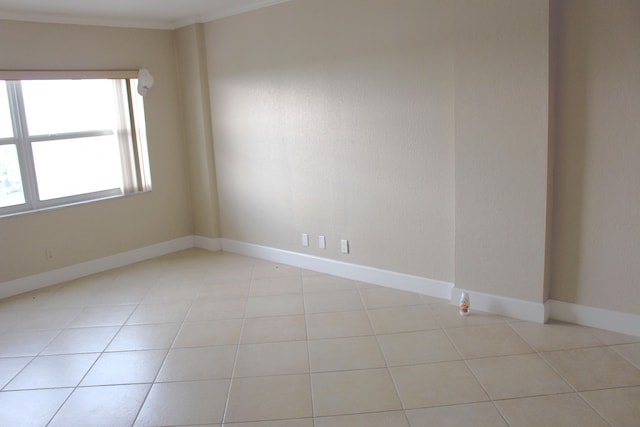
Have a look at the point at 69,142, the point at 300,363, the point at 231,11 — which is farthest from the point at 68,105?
the point at 300,363

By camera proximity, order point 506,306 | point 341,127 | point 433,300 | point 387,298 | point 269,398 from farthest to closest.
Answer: point 341,127
point 387,298
point 433,300
point 506,306
point 269,398

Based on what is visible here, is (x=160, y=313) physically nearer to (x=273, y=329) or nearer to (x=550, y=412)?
(x=273, y=329)

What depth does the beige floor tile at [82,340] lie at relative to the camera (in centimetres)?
341

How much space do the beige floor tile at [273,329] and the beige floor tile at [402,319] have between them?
513mm

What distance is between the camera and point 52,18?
448 centimetres

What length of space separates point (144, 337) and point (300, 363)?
3.89ft

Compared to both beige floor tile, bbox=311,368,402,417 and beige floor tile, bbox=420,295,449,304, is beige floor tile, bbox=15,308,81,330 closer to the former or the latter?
beige floor tile, bbox=311,368,402,417

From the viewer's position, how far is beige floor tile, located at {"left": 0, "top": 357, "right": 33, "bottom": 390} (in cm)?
307

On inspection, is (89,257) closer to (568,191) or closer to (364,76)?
(364,76)

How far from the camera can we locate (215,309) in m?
3.97

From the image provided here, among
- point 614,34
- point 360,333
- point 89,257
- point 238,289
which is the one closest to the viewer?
point 614,34

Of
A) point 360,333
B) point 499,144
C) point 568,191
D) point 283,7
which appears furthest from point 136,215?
point 568,191

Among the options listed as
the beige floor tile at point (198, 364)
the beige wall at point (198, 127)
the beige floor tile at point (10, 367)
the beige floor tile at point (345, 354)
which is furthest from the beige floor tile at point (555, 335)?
the beige wall at point (198, 127)

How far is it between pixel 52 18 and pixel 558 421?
4809 millimetres
